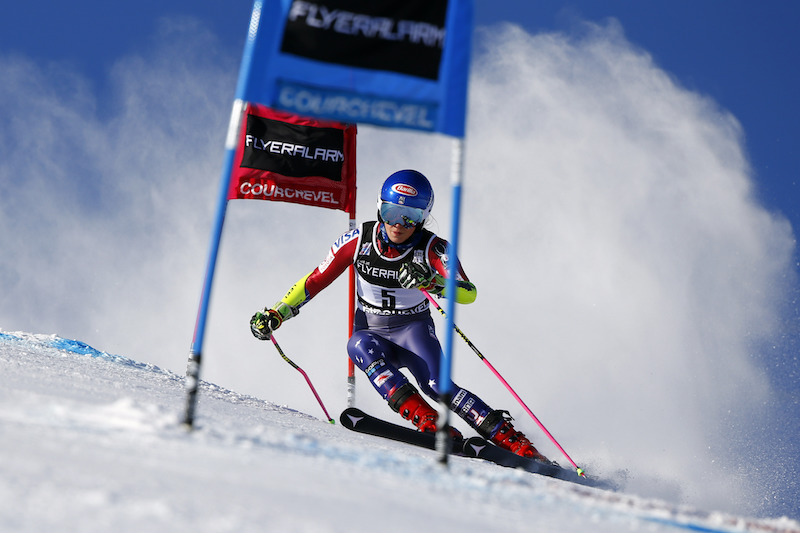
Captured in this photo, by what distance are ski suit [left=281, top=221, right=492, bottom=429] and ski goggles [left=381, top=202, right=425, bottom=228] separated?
0.54ft

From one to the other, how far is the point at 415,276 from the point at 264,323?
1.55 meters

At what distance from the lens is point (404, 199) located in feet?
19.2

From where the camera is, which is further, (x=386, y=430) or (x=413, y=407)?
(x=413, y=407)

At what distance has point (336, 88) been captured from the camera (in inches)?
121

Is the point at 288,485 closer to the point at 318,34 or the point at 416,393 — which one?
the point at 318,34

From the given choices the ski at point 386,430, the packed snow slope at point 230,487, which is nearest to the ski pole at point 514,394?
the ski at point 386,430

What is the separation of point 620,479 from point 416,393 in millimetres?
2034

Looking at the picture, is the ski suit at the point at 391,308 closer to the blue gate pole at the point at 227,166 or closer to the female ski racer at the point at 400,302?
the female ski racer at the point at 400,302

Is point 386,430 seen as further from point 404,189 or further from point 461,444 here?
point 404,189

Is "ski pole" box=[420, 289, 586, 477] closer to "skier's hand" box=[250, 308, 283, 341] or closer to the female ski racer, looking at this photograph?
the female ski racer

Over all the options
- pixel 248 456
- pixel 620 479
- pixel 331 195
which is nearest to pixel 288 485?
pixel 248 456

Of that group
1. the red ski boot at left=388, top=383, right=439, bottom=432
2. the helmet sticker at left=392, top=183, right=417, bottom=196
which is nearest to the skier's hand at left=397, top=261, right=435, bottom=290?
the helmet sticker at left=392, top=183, right=417, bottom=196

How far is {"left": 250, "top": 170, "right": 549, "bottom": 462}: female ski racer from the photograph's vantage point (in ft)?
18.7

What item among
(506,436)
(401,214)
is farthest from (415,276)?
(506,436)
